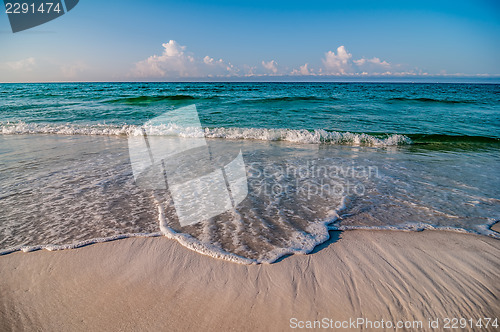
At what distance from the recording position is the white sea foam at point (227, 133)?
8672 mm

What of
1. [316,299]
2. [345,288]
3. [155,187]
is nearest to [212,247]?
[316,299]

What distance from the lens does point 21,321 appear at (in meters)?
1.81

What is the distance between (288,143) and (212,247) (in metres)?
6.15

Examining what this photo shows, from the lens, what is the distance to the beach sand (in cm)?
182

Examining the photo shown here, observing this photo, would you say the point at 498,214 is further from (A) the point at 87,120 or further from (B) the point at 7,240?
(A) the point at 87,120

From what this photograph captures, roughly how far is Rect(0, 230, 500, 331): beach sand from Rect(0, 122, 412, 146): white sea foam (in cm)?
630

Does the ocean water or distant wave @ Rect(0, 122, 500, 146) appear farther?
distant wave @ Rect(0, 122, 500, 146)

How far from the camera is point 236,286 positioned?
2.10m

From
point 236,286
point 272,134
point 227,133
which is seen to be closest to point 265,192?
point 236,286

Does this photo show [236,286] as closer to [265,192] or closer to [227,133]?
[265,192]

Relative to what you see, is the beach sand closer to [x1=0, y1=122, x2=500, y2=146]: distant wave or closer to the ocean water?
the ocean water

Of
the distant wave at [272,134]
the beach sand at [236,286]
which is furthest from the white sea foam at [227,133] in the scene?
the beach sand at [236,286]

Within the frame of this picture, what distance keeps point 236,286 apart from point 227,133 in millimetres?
7753

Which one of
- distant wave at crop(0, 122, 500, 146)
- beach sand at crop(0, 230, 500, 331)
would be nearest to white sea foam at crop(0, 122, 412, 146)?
distant wave at crop(0, 122, 500, 146)
